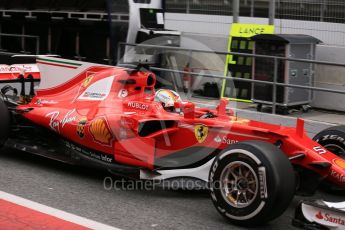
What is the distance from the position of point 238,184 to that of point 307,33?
8009mm

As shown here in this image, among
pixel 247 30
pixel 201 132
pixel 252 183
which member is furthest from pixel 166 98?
pixel 247 30

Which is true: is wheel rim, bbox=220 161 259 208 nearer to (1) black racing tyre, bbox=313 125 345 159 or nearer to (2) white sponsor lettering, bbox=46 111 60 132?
(1) black racing tyre, bbox=313 125 345 159

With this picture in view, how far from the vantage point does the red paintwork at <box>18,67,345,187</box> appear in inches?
214

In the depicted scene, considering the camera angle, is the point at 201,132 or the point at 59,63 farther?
the point at 59,63

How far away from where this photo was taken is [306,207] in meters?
4.84

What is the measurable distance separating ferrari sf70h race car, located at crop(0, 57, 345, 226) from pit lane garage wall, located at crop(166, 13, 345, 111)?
434 centimetres

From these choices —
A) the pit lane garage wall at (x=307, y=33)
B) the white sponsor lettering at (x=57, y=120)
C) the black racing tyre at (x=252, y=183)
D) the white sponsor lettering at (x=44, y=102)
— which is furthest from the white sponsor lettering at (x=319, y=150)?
the pit lane garage wall at (x=307, y=33)

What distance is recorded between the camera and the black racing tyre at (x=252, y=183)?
4.79 meters

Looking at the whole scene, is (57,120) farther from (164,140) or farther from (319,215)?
(319,215)

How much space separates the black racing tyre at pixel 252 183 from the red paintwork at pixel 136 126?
0.47 m

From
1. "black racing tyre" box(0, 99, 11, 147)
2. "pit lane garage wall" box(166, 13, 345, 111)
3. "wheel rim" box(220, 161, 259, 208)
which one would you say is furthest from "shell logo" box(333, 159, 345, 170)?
"pit lane garage wall" box(166, 13, 345, 111)

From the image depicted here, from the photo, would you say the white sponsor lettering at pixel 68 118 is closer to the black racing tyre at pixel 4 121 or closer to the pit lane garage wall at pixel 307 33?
the black racing tyre at pixel 4 121

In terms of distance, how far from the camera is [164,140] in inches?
241

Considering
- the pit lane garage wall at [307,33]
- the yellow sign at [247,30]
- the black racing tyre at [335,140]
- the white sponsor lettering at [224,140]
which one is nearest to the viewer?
the white sponsor lettering at [224,140]
